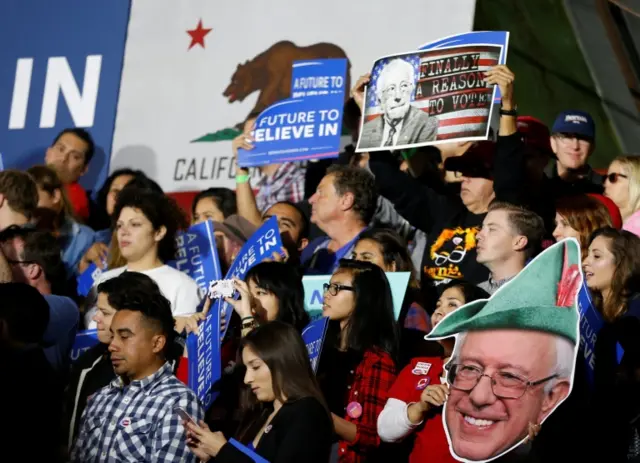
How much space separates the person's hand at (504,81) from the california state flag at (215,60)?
102 inches

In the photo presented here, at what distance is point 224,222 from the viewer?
8148 millimetres

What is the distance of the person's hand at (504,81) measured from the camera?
688 cm

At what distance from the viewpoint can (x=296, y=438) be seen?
17.7 feet

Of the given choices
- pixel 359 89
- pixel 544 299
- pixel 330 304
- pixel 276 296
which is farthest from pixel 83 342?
pixel 544 299

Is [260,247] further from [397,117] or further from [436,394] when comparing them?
[436,394]

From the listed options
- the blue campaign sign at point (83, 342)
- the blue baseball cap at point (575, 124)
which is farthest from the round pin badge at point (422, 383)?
the blue baseball cap at point (575, 124)

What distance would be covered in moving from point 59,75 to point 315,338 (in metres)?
5.79

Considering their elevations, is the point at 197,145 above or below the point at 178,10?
below

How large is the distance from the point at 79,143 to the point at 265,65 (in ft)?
5.06

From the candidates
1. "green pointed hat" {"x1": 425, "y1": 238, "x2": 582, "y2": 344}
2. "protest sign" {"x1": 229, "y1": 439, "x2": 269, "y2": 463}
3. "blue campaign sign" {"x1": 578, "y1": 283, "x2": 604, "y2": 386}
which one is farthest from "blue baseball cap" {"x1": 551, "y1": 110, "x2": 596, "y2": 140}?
"green pointed hat" {"x1": 425, "y1": 238, "x2": 582, "y2": 344}

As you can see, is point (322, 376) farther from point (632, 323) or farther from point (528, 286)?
point (528, 286)

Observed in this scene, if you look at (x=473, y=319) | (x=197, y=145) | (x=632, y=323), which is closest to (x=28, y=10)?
(x=197, y=145)

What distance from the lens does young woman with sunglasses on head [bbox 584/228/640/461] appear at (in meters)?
5.54

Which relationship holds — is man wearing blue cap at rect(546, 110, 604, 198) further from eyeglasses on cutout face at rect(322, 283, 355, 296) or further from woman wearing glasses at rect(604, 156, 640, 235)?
eyeglasses on cutout face at rect(322, 283, 355, 296)
